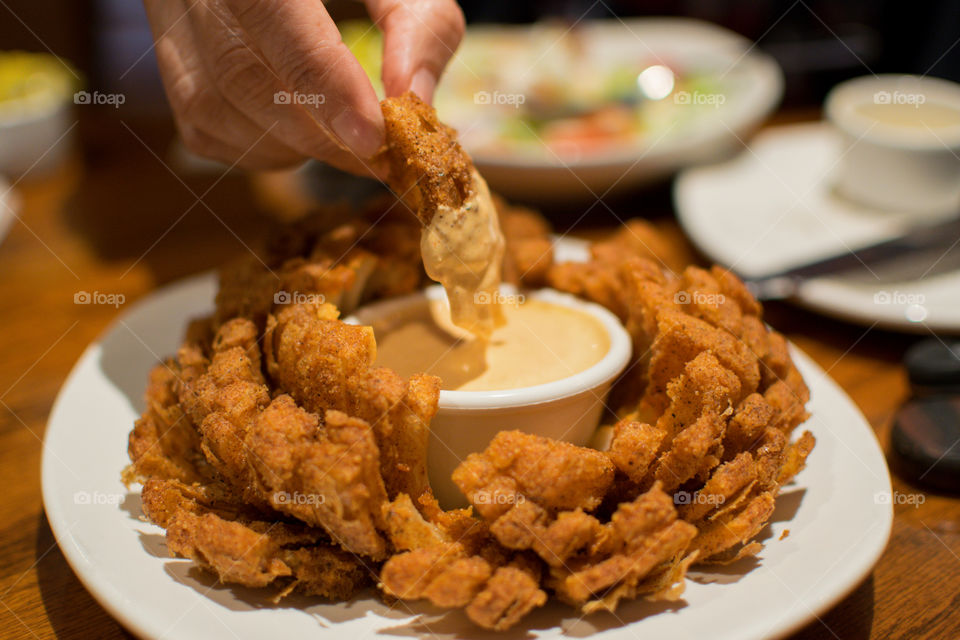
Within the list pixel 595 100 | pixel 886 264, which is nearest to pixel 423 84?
pixel 886 264

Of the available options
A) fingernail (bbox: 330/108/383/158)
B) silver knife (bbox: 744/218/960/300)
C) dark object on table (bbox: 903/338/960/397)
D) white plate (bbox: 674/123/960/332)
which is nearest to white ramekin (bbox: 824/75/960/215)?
white plate (bbox: 674/123/960/332)

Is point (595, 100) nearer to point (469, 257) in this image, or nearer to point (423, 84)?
point (423, 84)

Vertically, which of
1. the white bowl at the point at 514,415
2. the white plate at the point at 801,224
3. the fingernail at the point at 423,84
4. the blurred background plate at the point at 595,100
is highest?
the fingernail at the point at 423,84

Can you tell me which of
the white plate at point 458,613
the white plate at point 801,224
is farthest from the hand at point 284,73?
the white plate at point 801,224

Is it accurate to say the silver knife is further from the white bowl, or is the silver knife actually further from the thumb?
the thumb

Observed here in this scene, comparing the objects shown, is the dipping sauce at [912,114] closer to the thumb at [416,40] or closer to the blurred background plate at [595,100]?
the blurred background plate at [595,100]

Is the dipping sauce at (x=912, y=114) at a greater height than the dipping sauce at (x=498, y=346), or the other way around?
the dipping sauce at (x=498, y=346)

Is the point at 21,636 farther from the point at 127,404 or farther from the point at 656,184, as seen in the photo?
the point at 656,184
